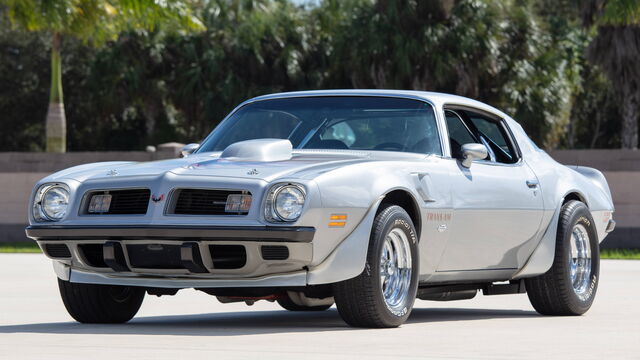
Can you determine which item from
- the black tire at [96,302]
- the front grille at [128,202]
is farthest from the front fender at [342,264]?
the black tire at [96,302]

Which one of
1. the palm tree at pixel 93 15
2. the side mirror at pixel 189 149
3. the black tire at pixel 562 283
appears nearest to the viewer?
the side mirror at pixel 189 149

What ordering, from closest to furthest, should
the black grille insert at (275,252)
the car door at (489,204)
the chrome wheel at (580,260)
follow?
the black grille insert at (275,252) < the car door at (489,204) < the chrome wheel at (580,260)

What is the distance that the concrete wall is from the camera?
2403 centimetres

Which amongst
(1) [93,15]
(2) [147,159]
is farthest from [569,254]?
(1) [93,15]

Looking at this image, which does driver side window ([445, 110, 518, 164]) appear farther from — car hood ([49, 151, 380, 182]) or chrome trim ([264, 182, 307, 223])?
chrome trim ([264, 182, 307, 223])

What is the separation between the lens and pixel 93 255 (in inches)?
328

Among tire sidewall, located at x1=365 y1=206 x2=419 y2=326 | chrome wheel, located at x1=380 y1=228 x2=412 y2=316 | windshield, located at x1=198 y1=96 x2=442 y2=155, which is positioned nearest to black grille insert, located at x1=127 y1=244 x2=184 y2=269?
tire sidewall, located at x1=365 y1=206 x2=419 y2=326

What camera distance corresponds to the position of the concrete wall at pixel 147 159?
78.8ft

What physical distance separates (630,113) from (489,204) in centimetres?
3101

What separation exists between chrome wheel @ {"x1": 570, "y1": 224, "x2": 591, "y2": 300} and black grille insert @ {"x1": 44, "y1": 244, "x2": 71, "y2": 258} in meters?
3.82

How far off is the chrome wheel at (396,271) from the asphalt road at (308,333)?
0.17 m

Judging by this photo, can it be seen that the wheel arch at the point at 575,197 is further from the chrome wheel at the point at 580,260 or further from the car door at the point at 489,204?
the car door at the point at 489,204

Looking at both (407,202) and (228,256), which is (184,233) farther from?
(407,202)

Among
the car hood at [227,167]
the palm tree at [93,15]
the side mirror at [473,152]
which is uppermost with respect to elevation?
the palm tree at [93,15]
